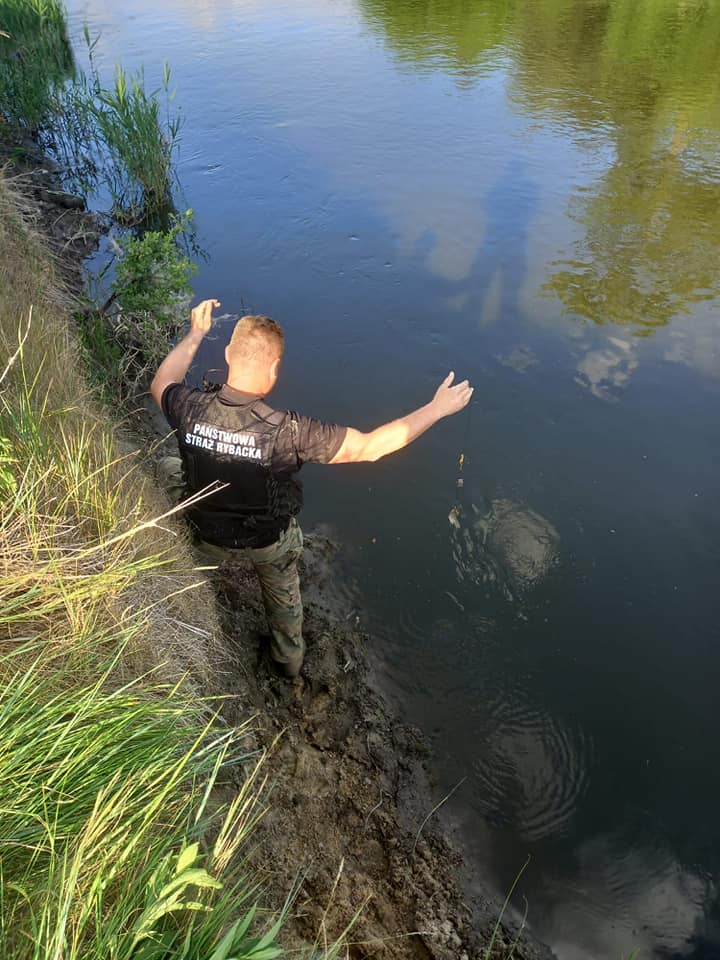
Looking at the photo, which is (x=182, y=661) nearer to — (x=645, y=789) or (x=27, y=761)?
(x=27, y=761)

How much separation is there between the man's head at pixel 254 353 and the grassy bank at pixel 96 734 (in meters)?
0.70

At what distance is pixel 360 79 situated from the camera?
44.7 ft

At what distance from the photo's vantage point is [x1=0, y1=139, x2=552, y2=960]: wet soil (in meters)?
2.90

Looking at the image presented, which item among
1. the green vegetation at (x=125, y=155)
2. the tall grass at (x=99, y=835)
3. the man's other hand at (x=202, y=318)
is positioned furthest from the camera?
the green vegetation at (x=125, y=155)

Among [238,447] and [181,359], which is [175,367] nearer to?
[181,359]

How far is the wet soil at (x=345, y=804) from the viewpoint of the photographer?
2904 millimetres

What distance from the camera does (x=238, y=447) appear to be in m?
3.13

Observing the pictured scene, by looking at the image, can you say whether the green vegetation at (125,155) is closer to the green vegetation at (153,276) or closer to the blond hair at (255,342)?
the green vegetation at (153,276)

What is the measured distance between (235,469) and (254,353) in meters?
0.57

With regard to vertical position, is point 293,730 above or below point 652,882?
above

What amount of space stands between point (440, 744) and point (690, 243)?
7395 mm

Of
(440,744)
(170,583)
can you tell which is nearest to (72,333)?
(170,583)

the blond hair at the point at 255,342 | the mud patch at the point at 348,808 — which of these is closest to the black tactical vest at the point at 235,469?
the blond hair at the point at 255,342

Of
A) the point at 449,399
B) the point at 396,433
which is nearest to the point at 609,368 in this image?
the point at 449,399
